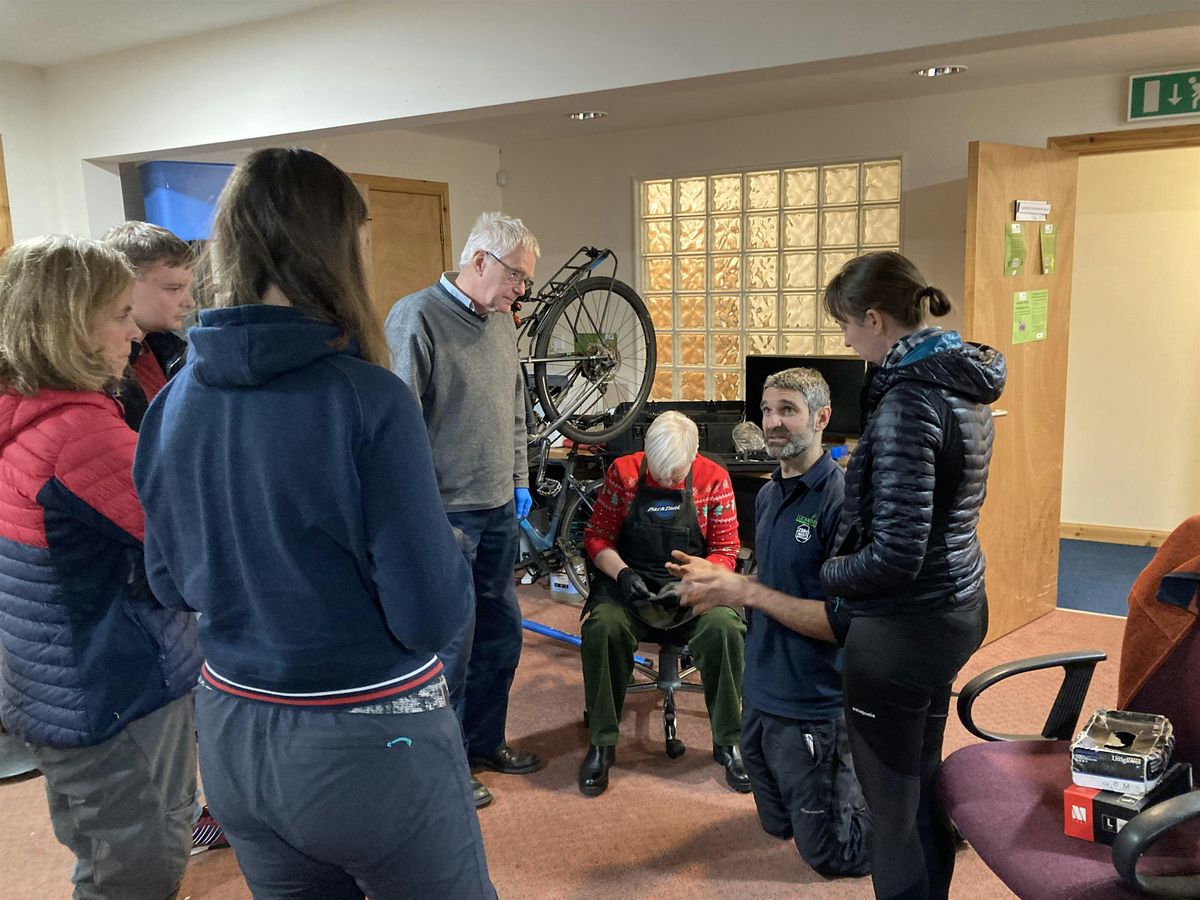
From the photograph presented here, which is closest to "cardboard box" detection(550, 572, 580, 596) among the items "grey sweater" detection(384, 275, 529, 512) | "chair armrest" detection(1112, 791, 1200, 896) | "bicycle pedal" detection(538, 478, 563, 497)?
"bicycle pedal" detection(538, 478, 563, 497)

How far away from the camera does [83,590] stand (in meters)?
1.32

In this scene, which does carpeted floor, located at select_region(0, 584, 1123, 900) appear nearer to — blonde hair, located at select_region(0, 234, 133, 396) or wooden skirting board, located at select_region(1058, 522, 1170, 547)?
blonde hair, located at select_region(0, 234, 133, 396)

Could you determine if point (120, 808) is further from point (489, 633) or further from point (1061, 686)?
point (1061, 686)

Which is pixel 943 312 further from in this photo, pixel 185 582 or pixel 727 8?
pixel 185 582

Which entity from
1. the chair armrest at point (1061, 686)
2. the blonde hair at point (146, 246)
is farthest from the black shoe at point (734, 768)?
the blonde hair at point (146, 246)

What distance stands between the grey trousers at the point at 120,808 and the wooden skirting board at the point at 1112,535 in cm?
424

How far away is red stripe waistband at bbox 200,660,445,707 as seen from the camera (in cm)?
94

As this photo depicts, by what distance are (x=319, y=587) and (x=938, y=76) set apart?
3745mm

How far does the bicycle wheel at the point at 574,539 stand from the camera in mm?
3557

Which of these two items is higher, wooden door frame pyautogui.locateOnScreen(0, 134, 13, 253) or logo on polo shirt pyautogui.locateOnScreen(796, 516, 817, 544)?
wooden door frame pyautogui.locateOnScreen(0, 134, 13, 253)

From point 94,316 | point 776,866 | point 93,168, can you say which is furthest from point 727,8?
point 93,168

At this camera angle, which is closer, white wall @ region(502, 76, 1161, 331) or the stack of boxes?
the stack of boxes

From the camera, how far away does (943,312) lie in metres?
1.58

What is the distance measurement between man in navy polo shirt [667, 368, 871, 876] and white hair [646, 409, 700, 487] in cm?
43
